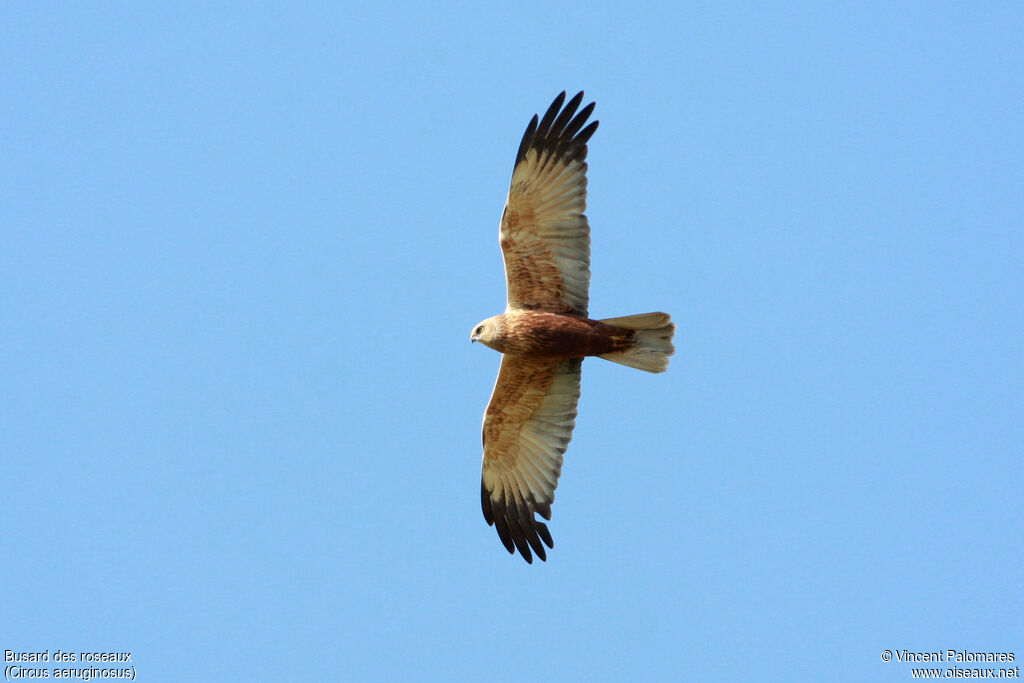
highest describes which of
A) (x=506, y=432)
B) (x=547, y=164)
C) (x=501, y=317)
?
(x=547, y=164)

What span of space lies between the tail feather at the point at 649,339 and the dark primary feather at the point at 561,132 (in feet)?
5.59

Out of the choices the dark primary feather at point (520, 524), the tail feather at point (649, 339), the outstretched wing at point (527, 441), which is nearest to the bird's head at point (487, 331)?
the outstretched wing at point (527, 441)

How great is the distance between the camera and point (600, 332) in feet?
38.6

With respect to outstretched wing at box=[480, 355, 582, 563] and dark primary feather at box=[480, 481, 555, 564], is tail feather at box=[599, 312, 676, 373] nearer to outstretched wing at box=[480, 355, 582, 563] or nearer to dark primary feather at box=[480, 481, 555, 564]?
outstretched wing at box=[480, 355, 582, 563]

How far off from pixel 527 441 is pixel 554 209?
264cm

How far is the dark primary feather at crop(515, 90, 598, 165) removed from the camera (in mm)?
11828

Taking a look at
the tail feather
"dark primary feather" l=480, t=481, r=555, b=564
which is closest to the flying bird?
the tail feather

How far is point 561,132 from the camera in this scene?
11.9 metres

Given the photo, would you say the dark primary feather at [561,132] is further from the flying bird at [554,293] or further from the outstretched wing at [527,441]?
the outstretched wing at [527,441]

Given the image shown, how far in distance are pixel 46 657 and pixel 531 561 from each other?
17.3 ft

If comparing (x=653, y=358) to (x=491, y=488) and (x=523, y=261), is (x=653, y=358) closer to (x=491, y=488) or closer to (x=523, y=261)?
(x=523, y=261)

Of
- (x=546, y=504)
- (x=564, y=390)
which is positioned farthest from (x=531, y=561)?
(x=564, y=390)

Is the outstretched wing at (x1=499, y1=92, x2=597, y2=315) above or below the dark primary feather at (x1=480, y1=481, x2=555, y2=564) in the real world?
above

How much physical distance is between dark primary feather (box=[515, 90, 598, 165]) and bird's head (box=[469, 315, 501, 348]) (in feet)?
5.40
